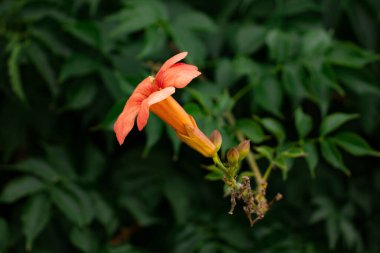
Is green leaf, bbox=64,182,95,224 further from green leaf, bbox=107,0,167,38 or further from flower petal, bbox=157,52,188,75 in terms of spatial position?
flower petal, bbox=157,52,188,75

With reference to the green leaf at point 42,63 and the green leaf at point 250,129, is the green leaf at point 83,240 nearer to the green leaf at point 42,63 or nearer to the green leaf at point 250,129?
the green leaf at point 42,63

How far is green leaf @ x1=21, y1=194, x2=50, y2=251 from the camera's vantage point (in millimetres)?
3221

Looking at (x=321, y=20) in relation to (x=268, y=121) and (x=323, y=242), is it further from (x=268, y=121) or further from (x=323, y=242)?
(x=323, y=242)

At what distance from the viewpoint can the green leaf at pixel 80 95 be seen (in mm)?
3504

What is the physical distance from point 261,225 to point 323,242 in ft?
1.42

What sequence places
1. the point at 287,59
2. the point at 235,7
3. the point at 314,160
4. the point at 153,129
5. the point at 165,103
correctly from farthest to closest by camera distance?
the point at 235,7 → the point at 287,59 → the point at 153,129 → the point at 314,160 → the point at 165,103

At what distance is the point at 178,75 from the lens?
209 centimetres

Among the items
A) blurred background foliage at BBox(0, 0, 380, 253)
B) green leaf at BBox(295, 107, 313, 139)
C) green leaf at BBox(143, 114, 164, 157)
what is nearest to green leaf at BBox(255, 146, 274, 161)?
green leaf at BBox(295, 107, 313, 139)

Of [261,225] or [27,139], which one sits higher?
[27,139]

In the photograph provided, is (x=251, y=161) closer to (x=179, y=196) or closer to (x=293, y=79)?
(x=293, y=79)

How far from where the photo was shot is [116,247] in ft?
11.1

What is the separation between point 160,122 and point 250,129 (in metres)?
0.49

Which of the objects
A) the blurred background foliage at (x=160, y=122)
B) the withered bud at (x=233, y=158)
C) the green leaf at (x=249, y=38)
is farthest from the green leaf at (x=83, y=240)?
the withered bud at (x=233, y=158)

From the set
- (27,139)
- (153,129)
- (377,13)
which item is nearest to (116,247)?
(153,129)
